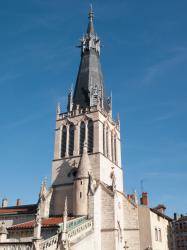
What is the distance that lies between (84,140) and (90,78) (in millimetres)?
8699

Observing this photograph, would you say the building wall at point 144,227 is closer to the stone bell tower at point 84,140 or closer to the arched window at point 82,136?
the stone bell tower at point 84,140

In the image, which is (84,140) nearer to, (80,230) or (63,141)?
(63,141)

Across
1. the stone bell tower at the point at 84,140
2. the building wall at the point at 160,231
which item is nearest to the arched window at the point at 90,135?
the stone bell tower at the point at 84,140

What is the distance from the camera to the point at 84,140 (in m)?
36.2

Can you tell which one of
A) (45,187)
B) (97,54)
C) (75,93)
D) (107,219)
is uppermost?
(97,54)

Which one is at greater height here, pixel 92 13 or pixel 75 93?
pixel 92 13

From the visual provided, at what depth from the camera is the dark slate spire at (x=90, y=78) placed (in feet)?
128

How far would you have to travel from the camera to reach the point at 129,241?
106ft

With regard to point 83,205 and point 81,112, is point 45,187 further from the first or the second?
point 81,112

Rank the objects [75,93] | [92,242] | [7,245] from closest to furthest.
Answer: [7,245] → [92,242] → [75,93]

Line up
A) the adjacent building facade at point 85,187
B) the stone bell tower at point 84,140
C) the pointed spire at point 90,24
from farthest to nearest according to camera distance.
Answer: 1. the pointed spire at point 90,24
2. the stone bell tower at point 84,140
3. the adjacent building facade at point 85,187

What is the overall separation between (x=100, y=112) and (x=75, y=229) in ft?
52.4

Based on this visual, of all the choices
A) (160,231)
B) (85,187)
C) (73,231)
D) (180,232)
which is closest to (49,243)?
(73,231)

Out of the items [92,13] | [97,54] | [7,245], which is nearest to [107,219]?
[7,245]
